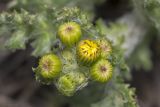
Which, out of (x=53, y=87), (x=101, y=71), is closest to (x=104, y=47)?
(x=101, y=71)

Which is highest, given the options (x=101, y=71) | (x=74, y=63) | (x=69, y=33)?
(x=69, y=33)

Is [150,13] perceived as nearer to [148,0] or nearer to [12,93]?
[148,0]

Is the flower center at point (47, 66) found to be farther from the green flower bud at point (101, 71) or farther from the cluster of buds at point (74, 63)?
the green flower bud at point (101, 71)

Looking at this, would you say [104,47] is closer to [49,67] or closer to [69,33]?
[69,33]

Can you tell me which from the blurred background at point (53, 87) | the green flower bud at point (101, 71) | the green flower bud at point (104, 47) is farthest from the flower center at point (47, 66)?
the blurred background at point (53, 87)

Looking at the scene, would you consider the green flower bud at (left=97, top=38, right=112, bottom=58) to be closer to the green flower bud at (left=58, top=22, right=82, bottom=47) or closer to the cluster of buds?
the cluster of buds

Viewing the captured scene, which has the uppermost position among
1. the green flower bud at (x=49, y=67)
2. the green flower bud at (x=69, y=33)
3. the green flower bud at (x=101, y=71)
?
the green flower bud at (x=69, y=33)

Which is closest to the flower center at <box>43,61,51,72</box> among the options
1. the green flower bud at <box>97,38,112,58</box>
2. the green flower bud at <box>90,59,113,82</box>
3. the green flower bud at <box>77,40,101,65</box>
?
the green flower bud at <box>77,40,101,65</box>
